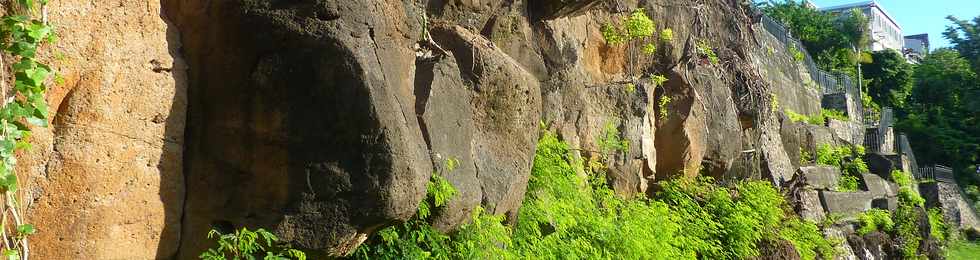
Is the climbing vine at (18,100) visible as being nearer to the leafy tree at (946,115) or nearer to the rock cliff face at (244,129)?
the rock cliff face at (244,129)

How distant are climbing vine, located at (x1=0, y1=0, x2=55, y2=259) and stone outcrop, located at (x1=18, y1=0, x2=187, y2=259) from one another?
10 cm

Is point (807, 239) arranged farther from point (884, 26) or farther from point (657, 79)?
point (884, 26)

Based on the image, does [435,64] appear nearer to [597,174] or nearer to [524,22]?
[524,22]

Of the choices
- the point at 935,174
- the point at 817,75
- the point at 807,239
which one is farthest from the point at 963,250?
the point at 807,239

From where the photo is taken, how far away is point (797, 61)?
19.2 meters

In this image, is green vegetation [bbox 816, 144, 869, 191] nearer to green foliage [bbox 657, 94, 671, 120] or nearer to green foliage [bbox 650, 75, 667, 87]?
green foliage [bbox 657, 94, 671, 120]

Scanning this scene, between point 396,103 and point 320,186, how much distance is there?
1.52 feet

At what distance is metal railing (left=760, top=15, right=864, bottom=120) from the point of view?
17.9m

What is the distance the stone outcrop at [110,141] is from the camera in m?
3.03

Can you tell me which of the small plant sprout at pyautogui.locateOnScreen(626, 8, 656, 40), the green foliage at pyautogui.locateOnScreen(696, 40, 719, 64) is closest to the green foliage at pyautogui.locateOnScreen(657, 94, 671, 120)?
the small plant sprout at pyautogui.locateOnScreen(626, 8, 656, 40)

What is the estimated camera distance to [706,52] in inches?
372

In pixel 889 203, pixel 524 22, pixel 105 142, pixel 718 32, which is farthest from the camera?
pixel 889 203

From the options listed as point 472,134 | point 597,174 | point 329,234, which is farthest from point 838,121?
point 329,234

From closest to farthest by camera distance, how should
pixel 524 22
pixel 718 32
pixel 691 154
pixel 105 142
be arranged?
pixel 105 142 < pixel 524 22 < pixel 691 154 < pixel 718 32
